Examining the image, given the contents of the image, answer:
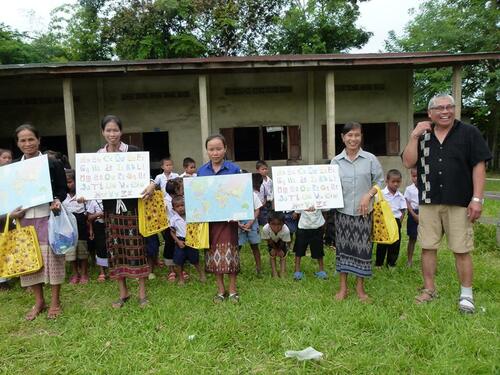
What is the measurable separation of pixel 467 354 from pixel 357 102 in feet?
30.0

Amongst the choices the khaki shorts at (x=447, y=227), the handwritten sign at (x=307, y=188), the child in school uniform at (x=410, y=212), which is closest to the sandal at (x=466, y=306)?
the khaki shorts at (x=447, y=227)

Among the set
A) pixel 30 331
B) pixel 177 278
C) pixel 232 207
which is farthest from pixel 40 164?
pixel 177 278

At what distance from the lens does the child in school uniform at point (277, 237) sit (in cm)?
440

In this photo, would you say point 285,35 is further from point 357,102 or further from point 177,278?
point 177,278

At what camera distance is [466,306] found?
3.17 meters

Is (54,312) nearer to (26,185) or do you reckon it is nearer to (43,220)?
(43,220)

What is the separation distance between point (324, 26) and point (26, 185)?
62.7ft

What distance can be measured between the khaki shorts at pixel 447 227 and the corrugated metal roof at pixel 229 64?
238 inches

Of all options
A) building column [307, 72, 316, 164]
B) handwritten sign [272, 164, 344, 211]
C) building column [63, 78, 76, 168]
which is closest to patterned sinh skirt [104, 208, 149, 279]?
handwritten sign [272, 164, 344, 211]

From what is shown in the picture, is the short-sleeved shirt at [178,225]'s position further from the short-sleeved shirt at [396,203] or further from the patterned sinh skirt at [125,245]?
the short-sleeved shirt at [396,203]

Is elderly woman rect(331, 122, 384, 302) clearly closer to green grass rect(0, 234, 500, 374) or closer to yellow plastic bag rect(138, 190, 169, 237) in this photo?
green grass rect(0, 234, 500, 374)

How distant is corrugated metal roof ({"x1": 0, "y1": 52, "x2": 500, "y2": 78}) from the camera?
830 centimetres

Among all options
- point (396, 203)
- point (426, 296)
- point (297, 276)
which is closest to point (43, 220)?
point (297, 276)

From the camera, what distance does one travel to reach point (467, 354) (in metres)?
2.55
